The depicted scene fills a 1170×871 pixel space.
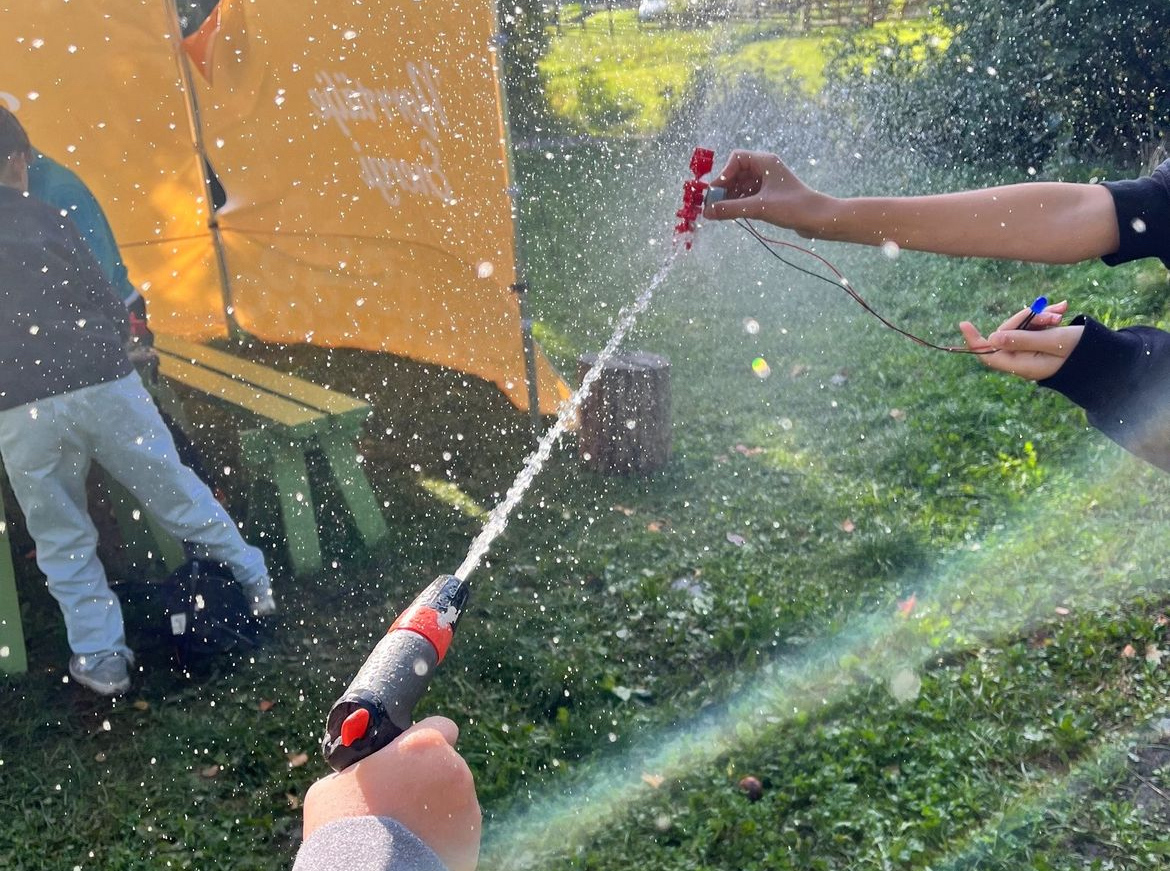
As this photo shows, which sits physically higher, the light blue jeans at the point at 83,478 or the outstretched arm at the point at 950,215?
the outstretched arm at the point at 950,215

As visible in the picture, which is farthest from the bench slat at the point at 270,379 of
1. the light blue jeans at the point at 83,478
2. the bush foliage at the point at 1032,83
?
the bush foliage at the point at 1032,83

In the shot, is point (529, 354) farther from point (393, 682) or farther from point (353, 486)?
point (393, 682)

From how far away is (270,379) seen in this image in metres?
5.07

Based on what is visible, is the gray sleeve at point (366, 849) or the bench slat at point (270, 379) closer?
the gray sleeve at point (366, 849)

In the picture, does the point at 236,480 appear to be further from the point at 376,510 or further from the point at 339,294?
the point at 339,294

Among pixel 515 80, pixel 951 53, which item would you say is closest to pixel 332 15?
pixel 951 53

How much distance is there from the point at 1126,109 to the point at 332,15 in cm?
689

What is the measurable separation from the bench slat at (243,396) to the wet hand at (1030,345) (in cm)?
311

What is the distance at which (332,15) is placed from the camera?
18.3 feet

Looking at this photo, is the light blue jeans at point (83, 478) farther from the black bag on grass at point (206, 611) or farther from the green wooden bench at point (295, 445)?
the green wooden bench at point (295, 445)

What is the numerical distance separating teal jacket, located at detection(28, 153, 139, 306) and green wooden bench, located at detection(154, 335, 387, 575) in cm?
76

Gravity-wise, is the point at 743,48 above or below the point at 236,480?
above

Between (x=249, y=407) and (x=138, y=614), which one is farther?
(x=249, y=407)

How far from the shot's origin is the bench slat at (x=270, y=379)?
15.1 feet
